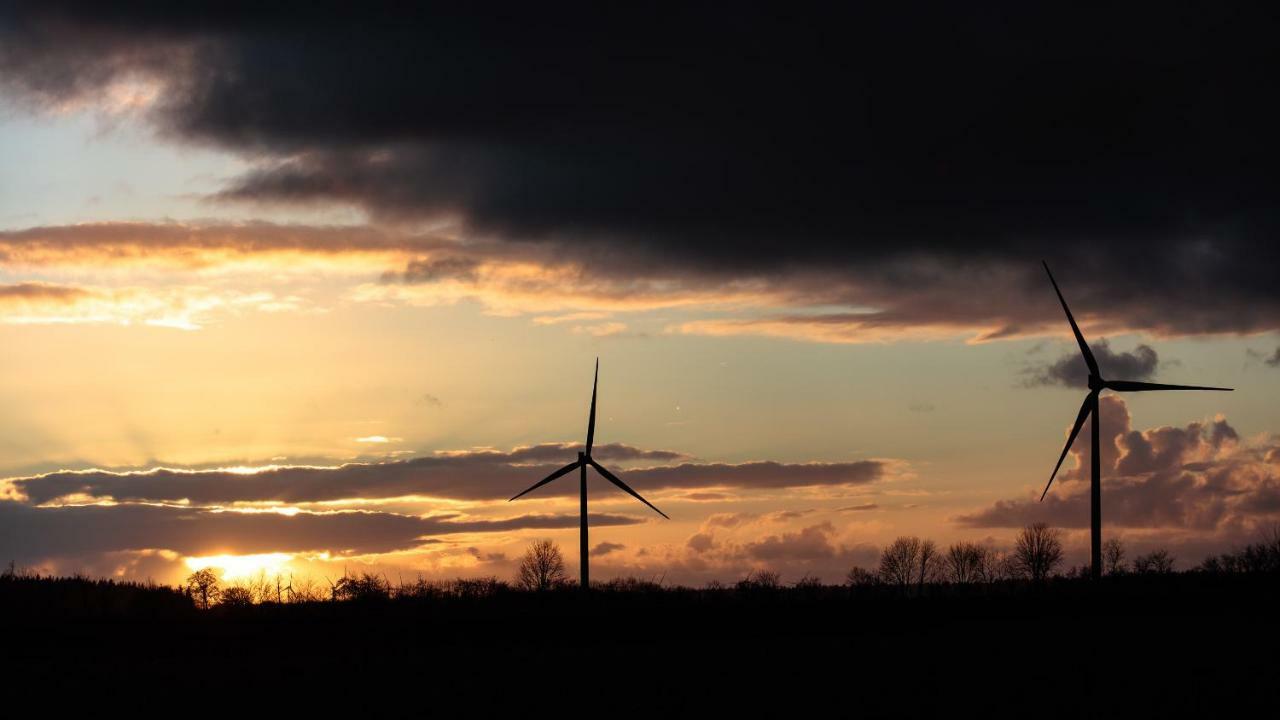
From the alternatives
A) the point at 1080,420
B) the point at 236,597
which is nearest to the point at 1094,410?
the point at 1080,420

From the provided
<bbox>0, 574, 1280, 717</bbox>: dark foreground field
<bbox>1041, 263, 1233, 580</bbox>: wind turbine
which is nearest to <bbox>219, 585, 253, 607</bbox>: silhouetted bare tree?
<bbox>0, 574, 1280, 717</bbox>: dark foreground field

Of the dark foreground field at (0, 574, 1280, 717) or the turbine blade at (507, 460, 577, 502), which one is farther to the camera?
the turbine blade at (507, 460, 577, 502)

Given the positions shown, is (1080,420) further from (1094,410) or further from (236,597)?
(236,597)

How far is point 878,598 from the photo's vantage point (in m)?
89.2

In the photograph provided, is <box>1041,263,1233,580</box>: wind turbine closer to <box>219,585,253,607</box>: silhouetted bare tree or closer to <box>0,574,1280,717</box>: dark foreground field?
<box>0,574,1280,717</box>: dark foreground field

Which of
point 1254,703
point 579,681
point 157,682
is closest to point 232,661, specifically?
point 157,682

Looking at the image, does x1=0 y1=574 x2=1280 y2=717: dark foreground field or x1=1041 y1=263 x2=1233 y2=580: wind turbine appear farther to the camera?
x1=1041 y1=263 x2=1233 y2=580: wind turbine

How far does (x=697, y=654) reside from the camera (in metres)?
66.6

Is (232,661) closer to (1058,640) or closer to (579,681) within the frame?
(579,681)

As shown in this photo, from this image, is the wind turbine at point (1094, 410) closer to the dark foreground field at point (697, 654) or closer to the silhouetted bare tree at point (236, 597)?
the dark foreground field at point (697, 654)

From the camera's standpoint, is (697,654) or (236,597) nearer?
(697,654)

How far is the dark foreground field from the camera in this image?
5322 centimetres

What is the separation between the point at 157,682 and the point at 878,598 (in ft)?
147

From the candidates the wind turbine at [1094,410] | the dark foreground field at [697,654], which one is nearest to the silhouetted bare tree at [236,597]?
the dark foreground field at [697,654]
